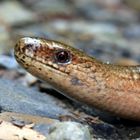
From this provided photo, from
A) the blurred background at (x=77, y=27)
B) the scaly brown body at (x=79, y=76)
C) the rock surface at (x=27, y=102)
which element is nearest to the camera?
the scaly brown body at (x=79, y=76)

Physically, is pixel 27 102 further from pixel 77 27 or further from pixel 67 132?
pixel 77 27

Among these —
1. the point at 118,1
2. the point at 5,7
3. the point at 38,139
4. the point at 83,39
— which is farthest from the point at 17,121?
the point at 118,1

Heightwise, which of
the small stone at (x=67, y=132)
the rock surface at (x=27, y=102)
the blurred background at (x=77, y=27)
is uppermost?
the blurred background at (x=77, y=27)

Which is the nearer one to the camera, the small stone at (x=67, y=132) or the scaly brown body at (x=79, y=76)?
the small stone at (x=67, y=132)

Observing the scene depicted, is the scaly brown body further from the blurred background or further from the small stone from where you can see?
the blurred background

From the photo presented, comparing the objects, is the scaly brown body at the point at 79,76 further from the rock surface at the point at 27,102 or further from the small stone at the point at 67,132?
the small stone at the point at 67,132

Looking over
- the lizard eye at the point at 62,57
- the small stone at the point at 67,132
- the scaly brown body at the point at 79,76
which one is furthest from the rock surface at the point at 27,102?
the small stone at the point at 67,132

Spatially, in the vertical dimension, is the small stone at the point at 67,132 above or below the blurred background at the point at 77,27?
below
